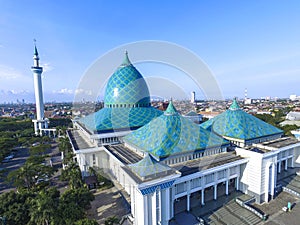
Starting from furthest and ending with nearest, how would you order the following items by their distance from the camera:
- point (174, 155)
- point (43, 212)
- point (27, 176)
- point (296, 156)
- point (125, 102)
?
point (125, 102)
point (296, 156)
point (27, 176)
point (174, 155)
point (43, 212)

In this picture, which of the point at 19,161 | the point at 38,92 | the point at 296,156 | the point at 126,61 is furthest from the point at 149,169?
the point at 38,92

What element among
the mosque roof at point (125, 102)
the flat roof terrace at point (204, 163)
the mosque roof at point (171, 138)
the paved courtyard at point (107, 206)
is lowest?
the paved courtyard at point (107, 206)

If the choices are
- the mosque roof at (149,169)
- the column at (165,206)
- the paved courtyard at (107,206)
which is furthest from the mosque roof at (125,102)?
the column at (165,206)

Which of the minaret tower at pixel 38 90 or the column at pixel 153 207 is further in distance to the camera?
the minaret tower at pixel 38 90

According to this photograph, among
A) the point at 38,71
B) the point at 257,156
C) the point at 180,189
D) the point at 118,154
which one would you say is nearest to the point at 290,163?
the point at 257,156

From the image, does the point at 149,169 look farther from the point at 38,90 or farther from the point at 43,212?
the point at 38,90

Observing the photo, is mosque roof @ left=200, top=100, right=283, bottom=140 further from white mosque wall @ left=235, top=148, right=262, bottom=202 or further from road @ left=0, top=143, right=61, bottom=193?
road @ left=0, top=143, right=61, bottom=193

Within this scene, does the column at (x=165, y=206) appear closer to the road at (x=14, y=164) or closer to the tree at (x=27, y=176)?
the tree at (x=27, y=176)

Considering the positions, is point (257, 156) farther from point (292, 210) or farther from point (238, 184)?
point (292, 210)
